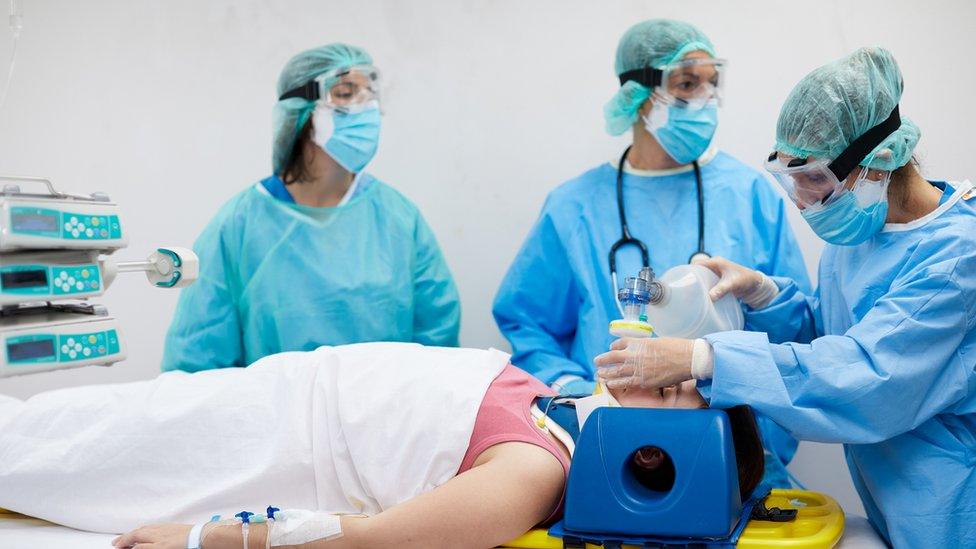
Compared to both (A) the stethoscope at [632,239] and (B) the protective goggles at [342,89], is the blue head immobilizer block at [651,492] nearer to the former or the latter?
(A) the stethoscope at [632,239]

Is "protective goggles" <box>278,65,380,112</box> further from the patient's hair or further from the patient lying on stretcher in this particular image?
the patient's hair

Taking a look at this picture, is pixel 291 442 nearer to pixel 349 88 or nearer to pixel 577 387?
pixel 577 387

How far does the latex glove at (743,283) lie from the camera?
1.95m

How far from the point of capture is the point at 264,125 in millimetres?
3143

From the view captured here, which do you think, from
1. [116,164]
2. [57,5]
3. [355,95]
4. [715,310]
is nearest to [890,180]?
[715,310]

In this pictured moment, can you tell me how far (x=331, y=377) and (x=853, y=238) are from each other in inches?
40.6

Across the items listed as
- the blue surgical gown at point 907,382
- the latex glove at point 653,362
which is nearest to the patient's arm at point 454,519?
the latex glove at point 653,362

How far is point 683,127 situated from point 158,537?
154cm

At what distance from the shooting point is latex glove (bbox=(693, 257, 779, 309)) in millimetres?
1953

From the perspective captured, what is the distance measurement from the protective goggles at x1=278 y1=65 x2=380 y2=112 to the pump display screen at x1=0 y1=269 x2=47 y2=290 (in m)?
1.38

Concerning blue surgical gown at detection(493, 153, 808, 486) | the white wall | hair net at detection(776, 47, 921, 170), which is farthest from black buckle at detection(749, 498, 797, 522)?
the white wall

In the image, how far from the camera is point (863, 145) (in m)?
1.69

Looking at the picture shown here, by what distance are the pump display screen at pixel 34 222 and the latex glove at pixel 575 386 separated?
3.98 ft

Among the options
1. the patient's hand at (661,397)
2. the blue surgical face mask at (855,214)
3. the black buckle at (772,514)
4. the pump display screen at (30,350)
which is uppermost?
the blue surgical face mask at (855,214)
